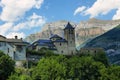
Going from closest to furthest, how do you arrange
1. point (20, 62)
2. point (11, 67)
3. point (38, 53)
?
1. point (11, 67)
2. point (20, 62)
3. point (38, 53)

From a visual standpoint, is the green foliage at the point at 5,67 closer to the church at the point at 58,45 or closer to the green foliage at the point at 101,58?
the church at the point at 58,45

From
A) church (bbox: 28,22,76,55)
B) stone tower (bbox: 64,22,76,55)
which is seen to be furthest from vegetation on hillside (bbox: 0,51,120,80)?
stone tower (bbox: 64,22,76,55)

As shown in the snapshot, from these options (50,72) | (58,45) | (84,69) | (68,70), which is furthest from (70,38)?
(50,72)

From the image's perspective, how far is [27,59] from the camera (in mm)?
121812

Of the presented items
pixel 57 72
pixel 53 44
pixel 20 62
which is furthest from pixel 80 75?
pixel 53 44

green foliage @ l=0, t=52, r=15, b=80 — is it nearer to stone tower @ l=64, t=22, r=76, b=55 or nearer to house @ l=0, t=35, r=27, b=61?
house @ l=0, t=35, r=27, b=61

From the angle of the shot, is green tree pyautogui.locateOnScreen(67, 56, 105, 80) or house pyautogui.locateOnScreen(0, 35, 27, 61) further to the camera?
house pyautogui.locateOnScreen(0, 35, 27, 61)

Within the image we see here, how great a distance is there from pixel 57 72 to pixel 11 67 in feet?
44.1

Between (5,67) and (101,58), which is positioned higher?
(101,58)

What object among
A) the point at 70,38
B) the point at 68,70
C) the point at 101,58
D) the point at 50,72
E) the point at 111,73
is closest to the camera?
the point at 50,72

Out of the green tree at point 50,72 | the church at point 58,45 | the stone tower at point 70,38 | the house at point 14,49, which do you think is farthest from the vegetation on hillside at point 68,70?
the stone tower at point 70,38

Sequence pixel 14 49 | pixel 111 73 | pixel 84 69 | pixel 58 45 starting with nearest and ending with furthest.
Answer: pixel 111 73
pixel 84 69
pixel 14 49
pixel 58 45

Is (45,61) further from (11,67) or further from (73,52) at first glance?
(73,52)

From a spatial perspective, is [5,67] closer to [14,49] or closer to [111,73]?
[14,49]
